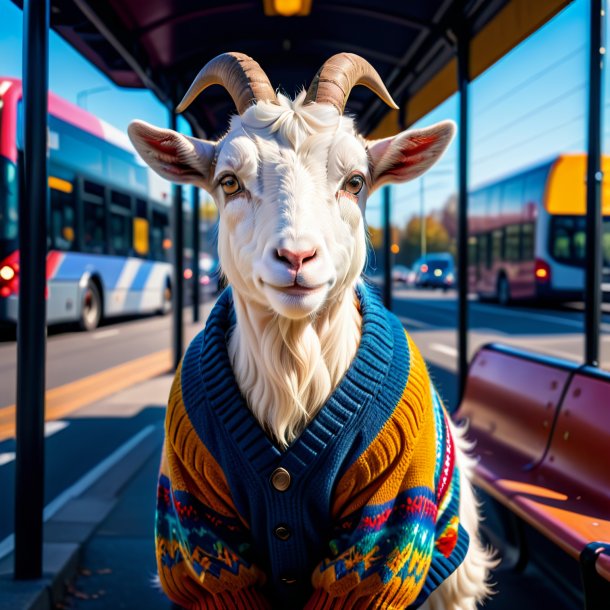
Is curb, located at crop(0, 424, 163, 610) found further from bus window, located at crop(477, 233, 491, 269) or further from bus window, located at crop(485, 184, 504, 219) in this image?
bus window, located at crop(477, 233, 491, 269)

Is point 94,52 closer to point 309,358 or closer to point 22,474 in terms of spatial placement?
point 22,474

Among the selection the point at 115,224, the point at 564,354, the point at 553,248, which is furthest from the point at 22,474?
the point at 553,248

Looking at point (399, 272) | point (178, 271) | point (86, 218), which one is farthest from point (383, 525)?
point (399, 272)

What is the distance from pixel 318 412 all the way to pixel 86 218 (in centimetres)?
1173

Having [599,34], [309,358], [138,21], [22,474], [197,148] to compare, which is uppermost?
[138,21]

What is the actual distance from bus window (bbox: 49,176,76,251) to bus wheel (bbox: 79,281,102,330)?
4.45 ft

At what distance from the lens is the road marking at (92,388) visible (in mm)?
6125

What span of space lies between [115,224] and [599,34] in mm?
12091

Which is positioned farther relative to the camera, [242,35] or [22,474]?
[242,35]

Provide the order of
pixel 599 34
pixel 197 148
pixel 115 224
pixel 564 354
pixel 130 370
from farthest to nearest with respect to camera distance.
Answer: pixel 115 224 < pixel 564 354 < pixel 130 370 < pixel 599 34 < pixel 197 148

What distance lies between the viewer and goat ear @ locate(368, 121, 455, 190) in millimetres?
2129

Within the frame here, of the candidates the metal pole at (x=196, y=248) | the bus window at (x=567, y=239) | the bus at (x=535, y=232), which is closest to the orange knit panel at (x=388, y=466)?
the metal pole at (x=196, y=248)

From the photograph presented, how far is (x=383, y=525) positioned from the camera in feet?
5.89

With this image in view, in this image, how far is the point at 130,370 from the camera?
28.1 ft
